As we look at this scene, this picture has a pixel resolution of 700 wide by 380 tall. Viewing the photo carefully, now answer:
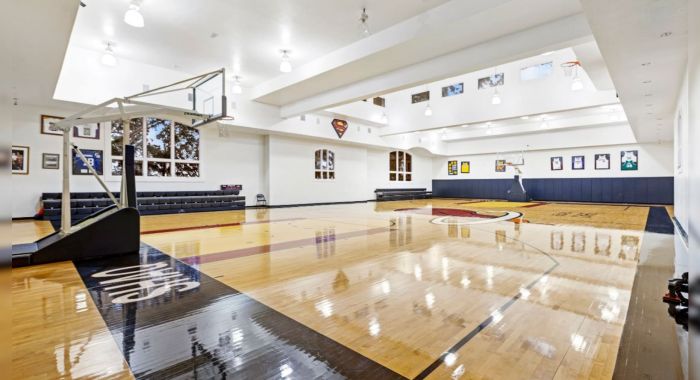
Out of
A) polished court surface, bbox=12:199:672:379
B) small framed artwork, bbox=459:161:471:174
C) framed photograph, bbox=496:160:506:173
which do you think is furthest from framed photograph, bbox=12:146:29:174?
framed photograph, bbox=496:160:506:173

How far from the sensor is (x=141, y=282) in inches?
126

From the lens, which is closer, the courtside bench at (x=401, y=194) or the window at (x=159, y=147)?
the window at (x=159, y=147)

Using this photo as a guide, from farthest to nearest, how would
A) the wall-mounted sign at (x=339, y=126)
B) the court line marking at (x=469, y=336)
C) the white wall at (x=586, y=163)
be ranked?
the white wall at (x=586, y=163)
the wall-mounted sign at (x=339, y=126)
the court line marking at (x=469, y=336)

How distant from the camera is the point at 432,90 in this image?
1385 centimetres

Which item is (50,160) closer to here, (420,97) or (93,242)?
(93,242)

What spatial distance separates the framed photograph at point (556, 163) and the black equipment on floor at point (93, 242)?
1744cm

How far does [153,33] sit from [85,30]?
1.30 meters

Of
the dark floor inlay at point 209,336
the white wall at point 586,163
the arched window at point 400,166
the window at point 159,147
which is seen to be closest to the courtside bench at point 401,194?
the arched window at point 400,166

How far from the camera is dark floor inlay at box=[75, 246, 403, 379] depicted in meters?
1.75

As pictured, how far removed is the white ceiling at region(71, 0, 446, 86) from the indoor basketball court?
0.05 meters

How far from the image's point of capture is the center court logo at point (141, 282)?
9.38 ft

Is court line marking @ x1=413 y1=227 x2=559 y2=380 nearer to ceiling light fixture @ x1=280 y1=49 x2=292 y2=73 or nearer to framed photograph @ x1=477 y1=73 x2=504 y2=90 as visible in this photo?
ceiling light fixture @ x1=280 y1=49 x2=292 y2=73

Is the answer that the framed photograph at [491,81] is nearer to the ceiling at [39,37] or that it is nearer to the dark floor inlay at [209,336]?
the ceiling at [39,37]

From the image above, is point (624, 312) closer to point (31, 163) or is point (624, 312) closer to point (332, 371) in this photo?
point (332, 371)
